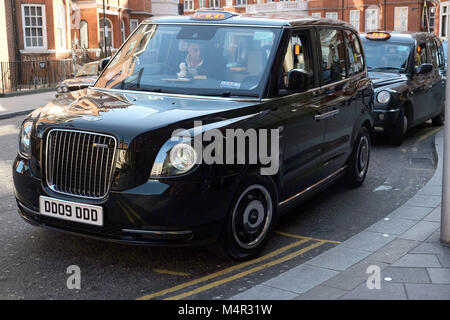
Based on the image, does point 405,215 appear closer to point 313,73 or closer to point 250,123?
point 313,73

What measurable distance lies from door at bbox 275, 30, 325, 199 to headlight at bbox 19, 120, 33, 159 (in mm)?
2096

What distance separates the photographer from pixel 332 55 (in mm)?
6371

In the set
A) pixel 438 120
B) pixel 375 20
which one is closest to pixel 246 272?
pixel 438 120

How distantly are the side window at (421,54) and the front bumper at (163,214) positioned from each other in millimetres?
8266

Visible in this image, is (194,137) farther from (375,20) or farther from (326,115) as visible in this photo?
(375,20)

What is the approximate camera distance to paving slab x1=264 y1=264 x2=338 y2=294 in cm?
413

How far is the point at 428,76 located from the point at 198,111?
8.48m

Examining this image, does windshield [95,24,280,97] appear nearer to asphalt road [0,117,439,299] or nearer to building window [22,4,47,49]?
asphalt road [0,117,439,299]

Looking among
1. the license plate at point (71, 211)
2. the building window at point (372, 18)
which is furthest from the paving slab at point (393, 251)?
the building window at point (372, 18)

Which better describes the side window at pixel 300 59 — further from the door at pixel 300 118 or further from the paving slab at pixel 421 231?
the paving slab at pixel 421 231

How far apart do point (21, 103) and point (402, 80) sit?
46.2ft

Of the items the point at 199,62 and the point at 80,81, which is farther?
the point at 80,81

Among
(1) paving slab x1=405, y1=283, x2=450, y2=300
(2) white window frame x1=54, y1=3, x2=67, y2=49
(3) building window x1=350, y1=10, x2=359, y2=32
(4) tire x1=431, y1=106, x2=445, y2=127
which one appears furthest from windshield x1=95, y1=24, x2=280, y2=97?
(3) building window x1=350, y1=10, x2=359, y2=32

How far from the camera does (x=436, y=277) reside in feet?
13.8
